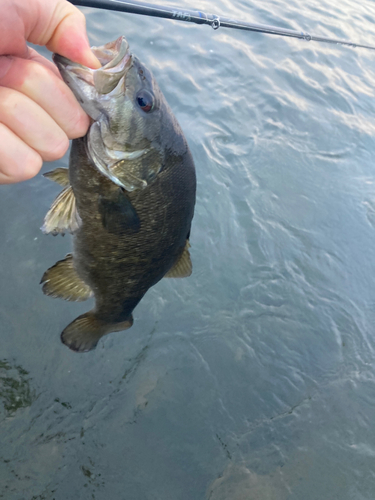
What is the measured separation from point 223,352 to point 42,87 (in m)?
2.82

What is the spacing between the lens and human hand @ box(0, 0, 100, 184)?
1.09m

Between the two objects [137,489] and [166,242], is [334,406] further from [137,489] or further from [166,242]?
[166,242]

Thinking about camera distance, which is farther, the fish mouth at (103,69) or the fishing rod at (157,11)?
the fishing rod at (157,11)

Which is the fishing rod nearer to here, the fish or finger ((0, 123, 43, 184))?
the fish

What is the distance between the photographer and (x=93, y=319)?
248 centimetres

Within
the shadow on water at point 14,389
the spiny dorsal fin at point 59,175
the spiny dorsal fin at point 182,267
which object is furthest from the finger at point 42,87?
the shadow on water at point 14,389

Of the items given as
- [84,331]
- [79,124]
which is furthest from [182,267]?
[79,124]

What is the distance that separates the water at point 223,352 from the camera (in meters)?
2.71

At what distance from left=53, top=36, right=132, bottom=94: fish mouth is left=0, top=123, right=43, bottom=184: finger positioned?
340 mm

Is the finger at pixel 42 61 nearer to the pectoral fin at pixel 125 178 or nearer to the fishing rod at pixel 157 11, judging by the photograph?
the pectoral fin at pixel 125 178

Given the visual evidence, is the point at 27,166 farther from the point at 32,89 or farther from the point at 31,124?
the point at 32,89

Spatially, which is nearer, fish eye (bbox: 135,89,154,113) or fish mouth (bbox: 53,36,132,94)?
fish mouth (bbox: 53,36,132,94)

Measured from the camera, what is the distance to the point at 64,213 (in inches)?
78.4

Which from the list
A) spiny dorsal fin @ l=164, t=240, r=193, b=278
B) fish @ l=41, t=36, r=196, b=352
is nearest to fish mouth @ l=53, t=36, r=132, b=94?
fish @ l=41, t=36, r=196, b=352
